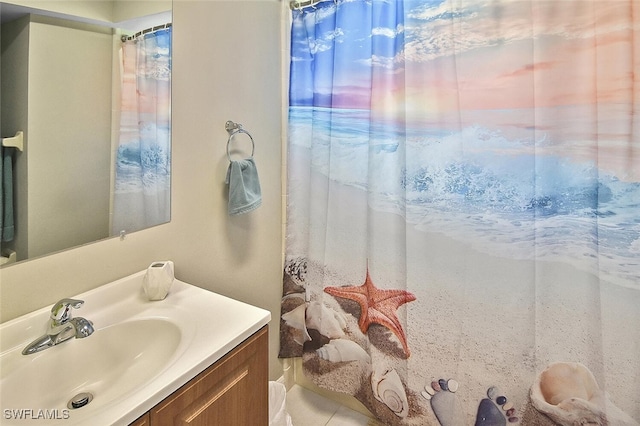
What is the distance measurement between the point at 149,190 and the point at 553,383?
1646 millimetres

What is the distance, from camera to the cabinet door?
772 mm

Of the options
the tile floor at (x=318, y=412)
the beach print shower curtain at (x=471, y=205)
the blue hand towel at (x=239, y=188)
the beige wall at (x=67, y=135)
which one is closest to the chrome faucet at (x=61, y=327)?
the beige wall at (x=67, y=135)

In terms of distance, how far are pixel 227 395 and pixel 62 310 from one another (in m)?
0.49

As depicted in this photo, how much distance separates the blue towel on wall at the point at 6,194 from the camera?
847mm

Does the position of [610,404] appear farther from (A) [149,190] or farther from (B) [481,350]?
(A) [149,190]

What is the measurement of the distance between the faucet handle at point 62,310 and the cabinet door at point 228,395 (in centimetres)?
38

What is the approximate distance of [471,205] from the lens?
1.33 m

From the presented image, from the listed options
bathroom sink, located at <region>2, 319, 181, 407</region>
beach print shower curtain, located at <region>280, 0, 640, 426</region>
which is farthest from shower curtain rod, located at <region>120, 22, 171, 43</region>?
bathroom sink, located at <region>2, 319, 181, 407</region>

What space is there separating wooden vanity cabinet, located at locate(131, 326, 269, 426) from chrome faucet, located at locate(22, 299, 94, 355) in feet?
1.03

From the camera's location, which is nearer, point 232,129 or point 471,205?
point 471,205

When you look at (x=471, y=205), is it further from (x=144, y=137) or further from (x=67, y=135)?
(x=67, y=135)

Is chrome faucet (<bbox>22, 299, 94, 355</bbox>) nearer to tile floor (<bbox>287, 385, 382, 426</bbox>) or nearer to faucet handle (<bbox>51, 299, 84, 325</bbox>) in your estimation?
faucet handle (<bbox>51, 299, 84, 325</bbox>)

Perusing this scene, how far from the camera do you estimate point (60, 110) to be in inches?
37.0

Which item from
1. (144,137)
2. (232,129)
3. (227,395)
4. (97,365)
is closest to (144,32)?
(144,137)
